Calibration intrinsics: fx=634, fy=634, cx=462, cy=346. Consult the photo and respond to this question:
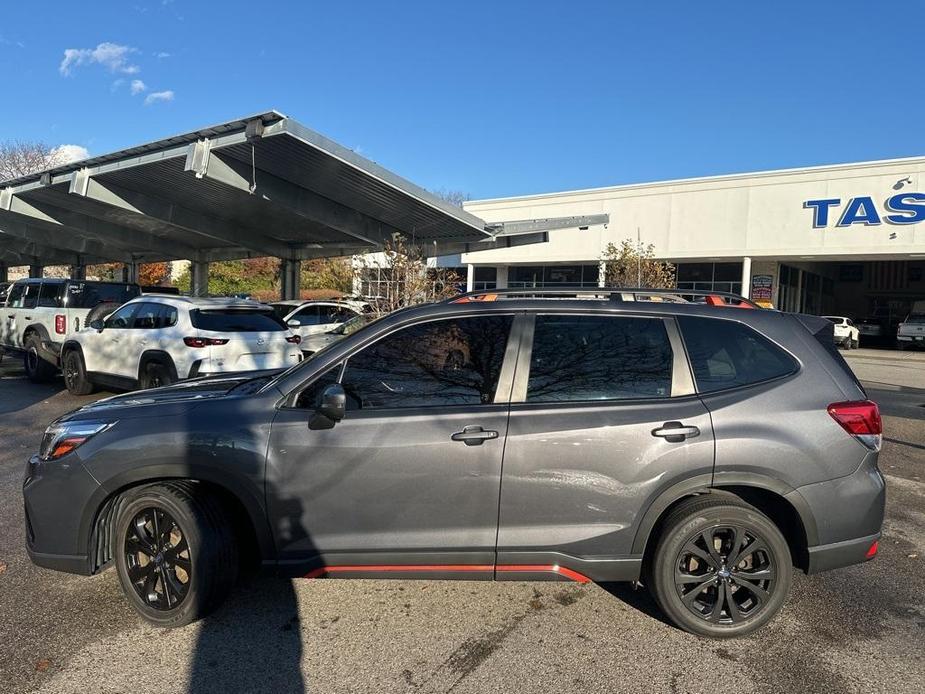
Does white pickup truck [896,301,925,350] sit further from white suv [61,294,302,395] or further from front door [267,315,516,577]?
front door [267,315,516,577]

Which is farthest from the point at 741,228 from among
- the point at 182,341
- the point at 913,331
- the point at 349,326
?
the point at 182,341

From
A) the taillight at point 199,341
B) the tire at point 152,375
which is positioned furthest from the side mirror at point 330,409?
the tire at point 152,375

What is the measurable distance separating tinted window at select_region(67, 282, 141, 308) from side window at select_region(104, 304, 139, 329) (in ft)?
7.29

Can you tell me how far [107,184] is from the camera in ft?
53.8

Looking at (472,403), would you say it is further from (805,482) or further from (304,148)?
(304,148)

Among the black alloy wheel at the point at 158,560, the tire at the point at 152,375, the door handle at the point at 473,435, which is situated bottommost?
the black alloy wheel at the point at 158,560

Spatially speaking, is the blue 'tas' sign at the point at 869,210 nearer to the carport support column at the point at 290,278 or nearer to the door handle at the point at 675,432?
the carport support column at the point at 290,278

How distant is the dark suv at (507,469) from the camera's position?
3.12m

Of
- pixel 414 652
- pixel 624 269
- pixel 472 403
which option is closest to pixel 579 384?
pixel 472 403

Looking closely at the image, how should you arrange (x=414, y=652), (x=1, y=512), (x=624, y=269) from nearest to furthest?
(x=414, y=652) → (x=1, y=512) → (x=624, y=269)

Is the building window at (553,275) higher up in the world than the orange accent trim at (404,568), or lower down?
higher up

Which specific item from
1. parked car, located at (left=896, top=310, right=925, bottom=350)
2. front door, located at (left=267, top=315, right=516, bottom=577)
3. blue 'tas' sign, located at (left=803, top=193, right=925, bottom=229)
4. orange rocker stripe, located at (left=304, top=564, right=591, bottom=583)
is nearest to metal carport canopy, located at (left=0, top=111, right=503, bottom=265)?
front door, located at (left=267, top=315, right=516, bottom=577)

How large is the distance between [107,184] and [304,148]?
25.0 ft

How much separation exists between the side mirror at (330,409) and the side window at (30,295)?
11.3 metres
